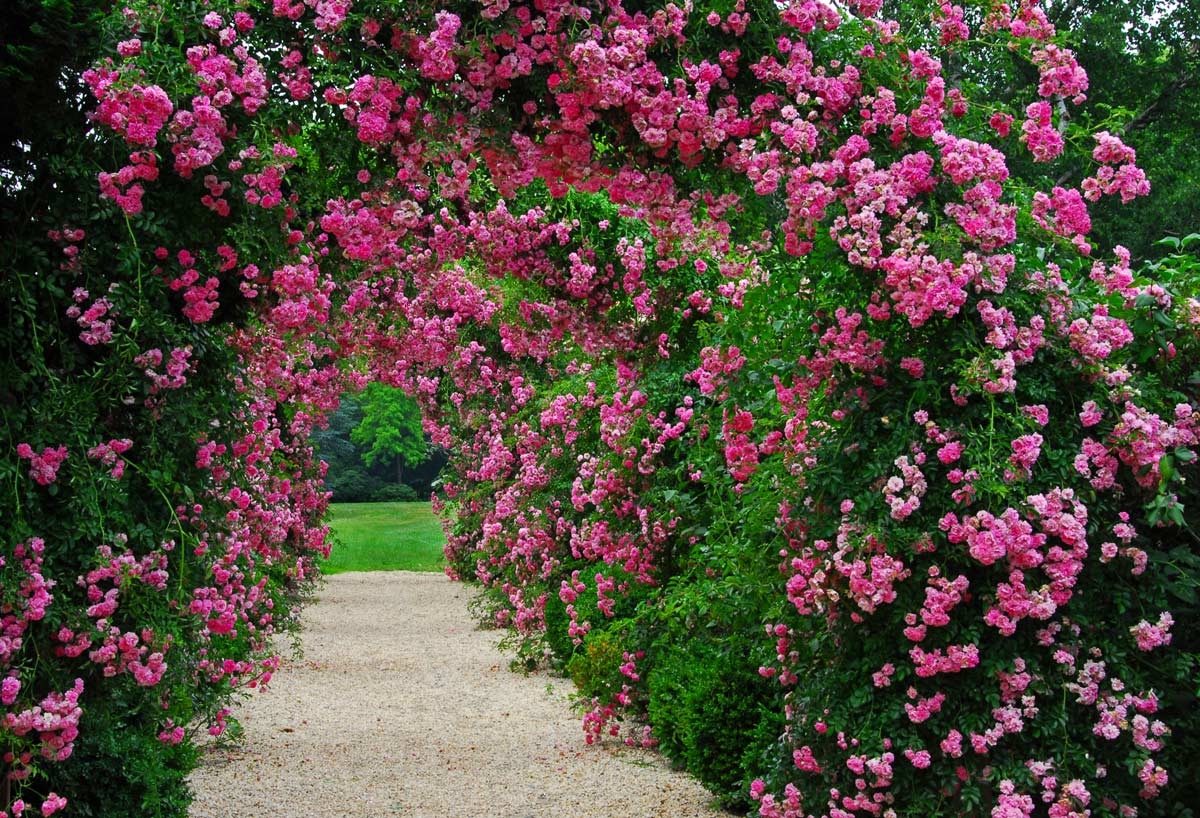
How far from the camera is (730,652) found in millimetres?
5195

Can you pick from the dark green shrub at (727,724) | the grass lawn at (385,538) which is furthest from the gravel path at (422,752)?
the grass lawn at (385,538)

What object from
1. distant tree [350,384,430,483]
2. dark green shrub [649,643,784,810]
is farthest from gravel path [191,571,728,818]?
distant tree [350,384,430,483]

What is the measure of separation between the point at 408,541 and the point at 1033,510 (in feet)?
77.1

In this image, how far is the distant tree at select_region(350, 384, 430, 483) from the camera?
32400mm

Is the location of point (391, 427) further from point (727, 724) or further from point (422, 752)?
point (727, 724)

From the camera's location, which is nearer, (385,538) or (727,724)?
(727,724)

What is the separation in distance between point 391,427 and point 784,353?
30.0 metres

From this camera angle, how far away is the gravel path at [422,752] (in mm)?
5438

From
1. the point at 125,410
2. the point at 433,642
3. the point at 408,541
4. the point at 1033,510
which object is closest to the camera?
the point at 1033,510

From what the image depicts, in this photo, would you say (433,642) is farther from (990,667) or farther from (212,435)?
(990,667)

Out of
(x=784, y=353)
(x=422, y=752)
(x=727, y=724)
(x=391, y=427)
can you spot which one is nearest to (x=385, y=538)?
(x=391, y=427)

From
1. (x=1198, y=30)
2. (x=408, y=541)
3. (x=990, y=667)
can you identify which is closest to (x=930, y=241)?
(x=990, y=667)

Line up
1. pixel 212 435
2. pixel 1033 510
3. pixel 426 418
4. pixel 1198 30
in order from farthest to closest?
pixel 1198 30 → pixel 426 418 → pixel 212 435 → pixel 1033 510

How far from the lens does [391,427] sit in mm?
33219
